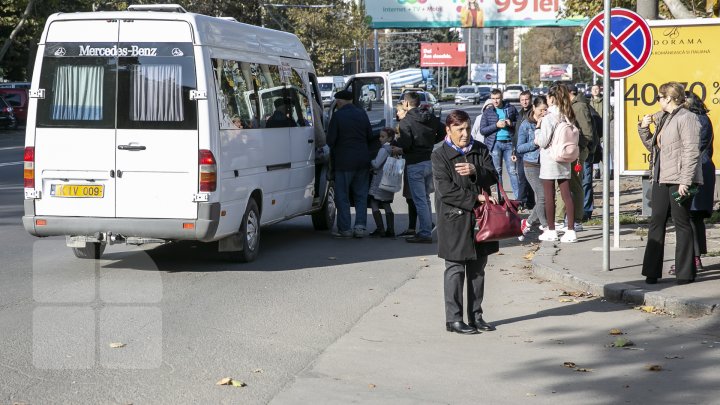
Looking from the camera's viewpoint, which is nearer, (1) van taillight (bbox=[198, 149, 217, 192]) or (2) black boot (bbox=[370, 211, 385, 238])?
(1) van taillight (bbox=[198, 149, 217, 192])

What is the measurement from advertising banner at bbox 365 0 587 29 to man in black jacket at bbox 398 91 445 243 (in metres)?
38.0

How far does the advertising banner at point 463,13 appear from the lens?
2015 inches

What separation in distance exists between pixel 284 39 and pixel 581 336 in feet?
22.2

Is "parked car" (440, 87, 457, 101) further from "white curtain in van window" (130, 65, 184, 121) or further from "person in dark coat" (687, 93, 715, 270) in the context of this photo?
"person in dark coat" (687, 93, 715, 270)

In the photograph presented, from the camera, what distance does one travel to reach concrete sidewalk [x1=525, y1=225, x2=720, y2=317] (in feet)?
29.5

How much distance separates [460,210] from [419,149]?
5.56m

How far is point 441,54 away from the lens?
121 m

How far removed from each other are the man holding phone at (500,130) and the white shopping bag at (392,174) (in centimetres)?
333

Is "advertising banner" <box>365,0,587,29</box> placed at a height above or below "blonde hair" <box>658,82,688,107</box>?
above

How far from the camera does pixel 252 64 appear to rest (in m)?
12.2

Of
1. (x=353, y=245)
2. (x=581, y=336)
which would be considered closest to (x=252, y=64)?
(x=353, y=245)

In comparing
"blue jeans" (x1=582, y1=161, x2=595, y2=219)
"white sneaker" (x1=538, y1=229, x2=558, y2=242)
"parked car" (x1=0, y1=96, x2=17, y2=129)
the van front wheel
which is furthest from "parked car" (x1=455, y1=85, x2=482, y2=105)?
the van front wheel

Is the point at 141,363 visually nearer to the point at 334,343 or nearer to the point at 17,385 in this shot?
the point at 17,385

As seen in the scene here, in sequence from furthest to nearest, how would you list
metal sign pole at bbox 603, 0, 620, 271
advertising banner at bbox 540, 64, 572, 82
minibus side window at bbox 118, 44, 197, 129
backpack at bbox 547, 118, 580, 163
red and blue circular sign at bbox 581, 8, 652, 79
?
advertising banner at bbox 540, 64, 572, 82, backpack at bbox 547, 118, 580, 163, red and blue circular sign at bbox 581, 8, 652, 79, minibus side window at bbox 118, 44, 197, 129, metal sign pole at bbox 603, 0, 620, 271
